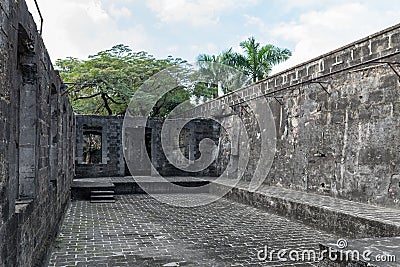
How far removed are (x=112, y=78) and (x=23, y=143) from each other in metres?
15.1

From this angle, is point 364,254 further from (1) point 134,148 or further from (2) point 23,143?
(1) point 134,148

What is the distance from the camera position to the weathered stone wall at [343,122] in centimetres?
706

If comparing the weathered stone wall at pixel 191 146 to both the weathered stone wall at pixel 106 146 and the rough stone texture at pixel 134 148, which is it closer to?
the rough stone texture at pixel 134 148

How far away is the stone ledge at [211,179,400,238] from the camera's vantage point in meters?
5.55

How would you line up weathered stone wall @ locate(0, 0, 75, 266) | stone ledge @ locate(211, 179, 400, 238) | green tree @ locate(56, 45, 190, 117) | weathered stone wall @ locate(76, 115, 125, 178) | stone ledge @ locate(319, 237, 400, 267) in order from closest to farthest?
weathered stone wall @ locate(0, 0, 75, 266), stone ledge @ locate(319, 237, 400, 267), stone ledge @ locate(211, 179, 400, 238), weathered stone wall @ locate(76, 115, 125, 178), green tree @ locate(56, 45, 190, 117)

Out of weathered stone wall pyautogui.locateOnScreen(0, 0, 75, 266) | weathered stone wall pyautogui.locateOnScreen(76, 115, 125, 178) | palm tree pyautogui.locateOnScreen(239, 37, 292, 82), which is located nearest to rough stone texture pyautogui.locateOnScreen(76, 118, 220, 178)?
weathered stone wall pyautogui.locateOnScreen(76, 115, 125, 178)

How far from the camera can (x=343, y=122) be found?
8.31m

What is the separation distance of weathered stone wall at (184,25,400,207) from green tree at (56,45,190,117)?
9.01m

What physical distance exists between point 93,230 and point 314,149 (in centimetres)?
521

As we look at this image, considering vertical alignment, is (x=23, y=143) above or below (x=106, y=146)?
below

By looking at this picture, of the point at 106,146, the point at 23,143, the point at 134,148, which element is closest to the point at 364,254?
the point at 23,143

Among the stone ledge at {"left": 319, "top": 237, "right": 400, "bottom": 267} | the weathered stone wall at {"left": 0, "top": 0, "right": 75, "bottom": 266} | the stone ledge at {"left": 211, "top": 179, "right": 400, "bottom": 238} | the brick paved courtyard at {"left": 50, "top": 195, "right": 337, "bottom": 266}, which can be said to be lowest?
the brick paved courtyard at {"left": 50, "top": 195, "right": 337, "bottom": 266}

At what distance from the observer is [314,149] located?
9234mm

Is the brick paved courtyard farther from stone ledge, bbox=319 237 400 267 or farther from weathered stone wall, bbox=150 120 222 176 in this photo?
weathered stone wall, bbox=150 120 222 176
